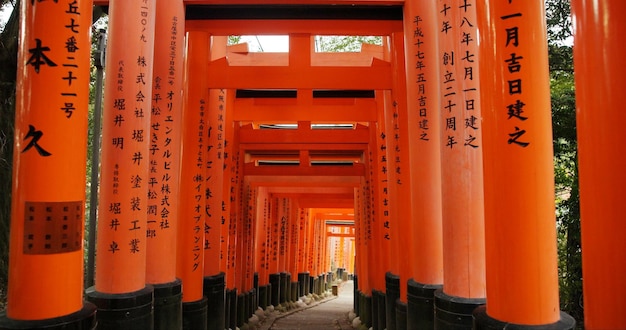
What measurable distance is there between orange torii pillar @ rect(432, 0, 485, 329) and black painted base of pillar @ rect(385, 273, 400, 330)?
2.25 m

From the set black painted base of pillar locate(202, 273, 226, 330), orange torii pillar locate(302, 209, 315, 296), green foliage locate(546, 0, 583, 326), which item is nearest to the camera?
green foliage locate(546, 0, 583, 326)

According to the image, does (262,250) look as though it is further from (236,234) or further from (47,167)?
(47,167)

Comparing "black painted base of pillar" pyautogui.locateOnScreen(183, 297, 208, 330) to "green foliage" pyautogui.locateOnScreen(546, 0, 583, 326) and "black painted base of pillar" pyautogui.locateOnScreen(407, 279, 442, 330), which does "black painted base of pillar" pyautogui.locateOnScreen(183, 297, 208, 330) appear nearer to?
"black painted base of pillar" pyautogui.locateOnScreen(407, 279, 442, 330)

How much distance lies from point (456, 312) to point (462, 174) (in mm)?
900

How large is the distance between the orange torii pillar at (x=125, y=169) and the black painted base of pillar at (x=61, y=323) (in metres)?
0.87

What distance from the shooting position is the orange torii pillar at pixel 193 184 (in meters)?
5.07

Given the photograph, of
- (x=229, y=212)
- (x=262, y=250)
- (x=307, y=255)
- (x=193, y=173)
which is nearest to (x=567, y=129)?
(x=193, y=173)

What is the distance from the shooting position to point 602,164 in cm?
200

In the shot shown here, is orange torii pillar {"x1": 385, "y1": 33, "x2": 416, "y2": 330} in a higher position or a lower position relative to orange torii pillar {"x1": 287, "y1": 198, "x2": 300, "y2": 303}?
higher

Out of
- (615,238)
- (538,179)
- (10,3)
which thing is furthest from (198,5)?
(615,238)

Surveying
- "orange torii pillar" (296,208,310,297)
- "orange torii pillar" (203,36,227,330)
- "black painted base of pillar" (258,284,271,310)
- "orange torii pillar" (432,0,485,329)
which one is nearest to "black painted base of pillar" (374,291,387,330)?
"orange torii pillar" (203,36,227,330)

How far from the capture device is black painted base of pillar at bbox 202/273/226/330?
19.6 ft

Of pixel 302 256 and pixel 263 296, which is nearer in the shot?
pixel 263 296

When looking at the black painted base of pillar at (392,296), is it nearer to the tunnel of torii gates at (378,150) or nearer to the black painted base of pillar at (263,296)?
the tunnel of torii gates at (378,150)
